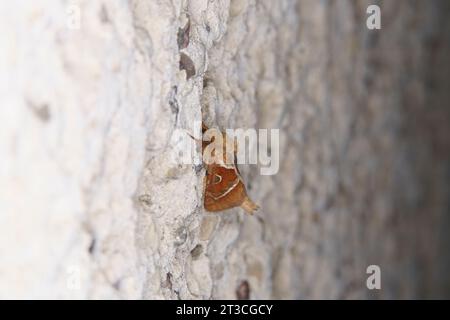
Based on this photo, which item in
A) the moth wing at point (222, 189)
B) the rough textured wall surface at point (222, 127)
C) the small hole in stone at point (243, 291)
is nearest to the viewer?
the rough textured wall surface at point (222, 127)

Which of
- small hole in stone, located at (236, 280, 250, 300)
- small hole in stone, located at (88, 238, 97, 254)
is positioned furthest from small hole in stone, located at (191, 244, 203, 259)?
small hole in stone, located at (88, 238, 97, 254)

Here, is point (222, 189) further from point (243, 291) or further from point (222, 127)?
Result: point (243, 291)

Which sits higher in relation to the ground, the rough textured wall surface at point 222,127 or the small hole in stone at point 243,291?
the rough textured wall surface at point 222,127

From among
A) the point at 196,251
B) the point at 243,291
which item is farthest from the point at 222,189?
the point at 243,291

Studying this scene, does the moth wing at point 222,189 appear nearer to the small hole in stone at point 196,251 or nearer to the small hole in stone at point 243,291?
the small hole in stone at point 196,251

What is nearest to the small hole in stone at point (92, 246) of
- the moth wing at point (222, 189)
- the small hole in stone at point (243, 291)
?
the moth wing at point (222, 189)

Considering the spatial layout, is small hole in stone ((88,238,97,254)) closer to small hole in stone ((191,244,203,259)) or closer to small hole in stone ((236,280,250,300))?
small hole in stone ((191,244,203,259))

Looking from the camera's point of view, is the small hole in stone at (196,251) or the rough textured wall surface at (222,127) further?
the small hole in stone at (196,251)

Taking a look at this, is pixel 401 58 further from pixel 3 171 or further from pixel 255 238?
pixel 3 171
